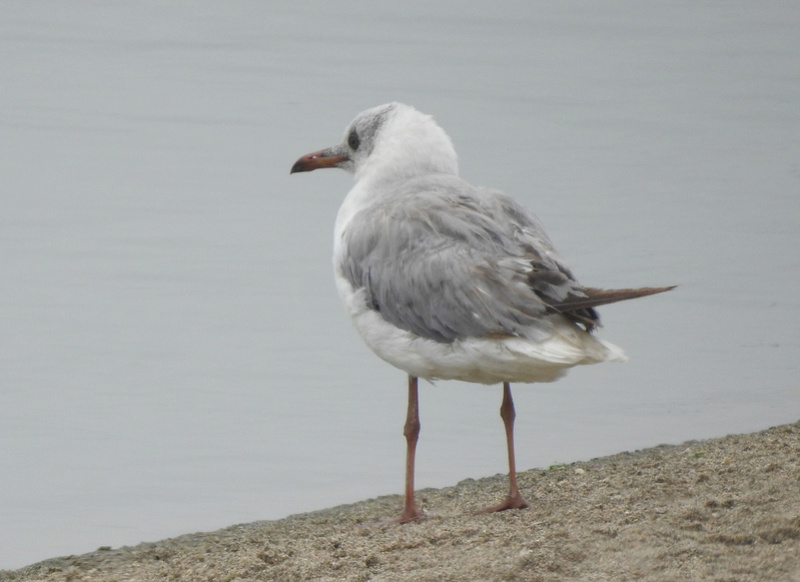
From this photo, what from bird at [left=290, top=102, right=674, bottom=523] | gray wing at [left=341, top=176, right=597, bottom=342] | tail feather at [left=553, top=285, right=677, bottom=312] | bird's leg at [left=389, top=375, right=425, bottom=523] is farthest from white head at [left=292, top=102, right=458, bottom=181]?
tail feather at [left=553, top=285, right=677, bottom=312]

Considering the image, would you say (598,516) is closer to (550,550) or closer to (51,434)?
(550,550)

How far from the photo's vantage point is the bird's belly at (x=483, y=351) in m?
5.64

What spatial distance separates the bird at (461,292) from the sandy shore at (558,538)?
0.41 meters

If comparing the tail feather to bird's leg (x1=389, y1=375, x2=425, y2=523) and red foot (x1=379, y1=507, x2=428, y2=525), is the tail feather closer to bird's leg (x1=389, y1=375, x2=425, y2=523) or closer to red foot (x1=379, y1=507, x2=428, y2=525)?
bird's leg (x1=389, y1=375, x2=425, y2=523)

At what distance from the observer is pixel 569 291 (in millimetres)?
5785

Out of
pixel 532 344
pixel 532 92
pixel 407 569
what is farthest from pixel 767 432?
pixel 532 92

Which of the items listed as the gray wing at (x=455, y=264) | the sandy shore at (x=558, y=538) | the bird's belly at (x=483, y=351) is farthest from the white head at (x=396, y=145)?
the sandy shore at (x=558, y=538)

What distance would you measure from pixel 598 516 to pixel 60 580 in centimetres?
204

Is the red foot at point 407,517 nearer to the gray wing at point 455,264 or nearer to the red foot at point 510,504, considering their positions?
the red foot at point 510,504

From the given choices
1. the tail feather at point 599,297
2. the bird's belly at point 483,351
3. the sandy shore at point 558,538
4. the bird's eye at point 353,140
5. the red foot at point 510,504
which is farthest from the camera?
the bird's eye at point 353,140

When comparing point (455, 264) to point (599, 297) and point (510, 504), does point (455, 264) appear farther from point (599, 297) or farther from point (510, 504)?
point (510, 504)

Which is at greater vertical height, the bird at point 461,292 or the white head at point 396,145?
the white head at point 396,145

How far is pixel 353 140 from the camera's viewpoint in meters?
7.23

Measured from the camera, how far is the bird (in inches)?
225
